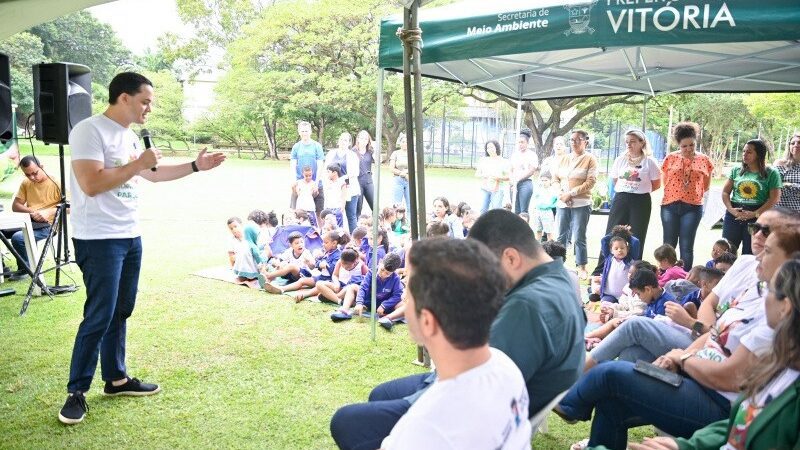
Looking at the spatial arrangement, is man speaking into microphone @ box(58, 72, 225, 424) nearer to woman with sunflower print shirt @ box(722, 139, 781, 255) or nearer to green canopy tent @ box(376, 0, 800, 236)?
green canopy tent @ box(376, 0, 800, 236)

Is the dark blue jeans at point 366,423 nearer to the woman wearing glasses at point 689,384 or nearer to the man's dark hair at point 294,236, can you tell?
the woman wearing glasses at point 689,384

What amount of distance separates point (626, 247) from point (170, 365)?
3824 millimetres

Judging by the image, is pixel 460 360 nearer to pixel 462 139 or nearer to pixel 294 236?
pixel 294 236

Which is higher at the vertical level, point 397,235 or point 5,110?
point 5,110

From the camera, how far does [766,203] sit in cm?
541

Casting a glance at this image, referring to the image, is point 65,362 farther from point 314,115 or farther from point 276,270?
point 314,115

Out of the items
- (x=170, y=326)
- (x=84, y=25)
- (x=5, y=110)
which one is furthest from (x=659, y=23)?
(x=84, y=25)

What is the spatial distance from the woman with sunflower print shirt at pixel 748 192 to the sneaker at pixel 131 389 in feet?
15.9

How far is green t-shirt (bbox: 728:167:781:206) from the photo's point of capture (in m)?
5.40

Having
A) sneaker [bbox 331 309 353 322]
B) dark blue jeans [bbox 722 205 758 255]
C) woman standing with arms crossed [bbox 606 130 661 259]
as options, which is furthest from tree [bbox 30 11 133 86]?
dark blue jeans [bbox 722 205 758 255]

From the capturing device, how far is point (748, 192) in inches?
216

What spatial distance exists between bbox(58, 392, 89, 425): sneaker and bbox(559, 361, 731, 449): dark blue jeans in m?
2.55

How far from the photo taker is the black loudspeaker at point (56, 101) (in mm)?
5000

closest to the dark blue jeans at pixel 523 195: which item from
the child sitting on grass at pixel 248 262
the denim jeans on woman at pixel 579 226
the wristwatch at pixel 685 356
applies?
the denim jeans on woman at pixel 579 226
